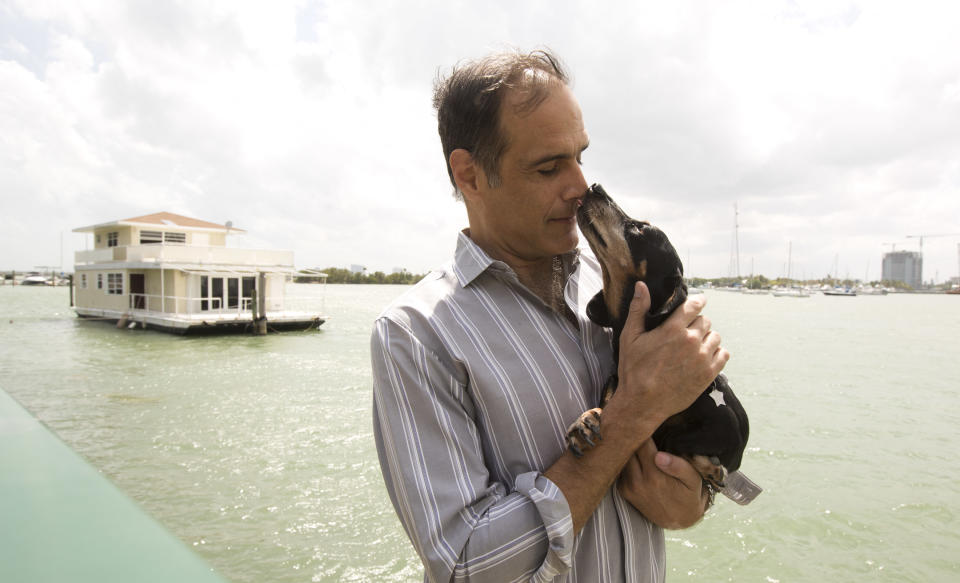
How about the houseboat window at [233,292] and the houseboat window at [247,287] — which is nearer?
the houseboat window at [233,292]

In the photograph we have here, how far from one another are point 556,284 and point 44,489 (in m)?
2.43

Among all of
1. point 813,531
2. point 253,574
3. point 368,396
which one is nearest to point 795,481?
point 813,531

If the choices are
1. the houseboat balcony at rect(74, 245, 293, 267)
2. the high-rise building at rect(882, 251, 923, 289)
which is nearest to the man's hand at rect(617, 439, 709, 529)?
the houseboat balcony at rect(74, 245, 293, 267)

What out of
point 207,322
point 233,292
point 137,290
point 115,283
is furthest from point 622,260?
point 115,283

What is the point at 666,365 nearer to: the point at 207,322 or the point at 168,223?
the point at 207,322

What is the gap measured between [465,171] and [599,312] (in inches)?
21.9

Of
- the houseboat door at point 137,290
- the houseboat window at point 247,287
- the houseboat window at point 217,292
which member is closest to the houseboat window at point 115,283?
the houseboat door at point 137,290

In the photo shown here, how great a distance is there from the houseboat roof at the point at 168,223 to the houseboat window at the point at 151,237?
56 centimetres

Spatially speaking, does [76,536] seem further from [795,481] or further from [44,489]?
[795,481]

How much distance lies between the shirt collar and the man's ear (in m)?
0.14

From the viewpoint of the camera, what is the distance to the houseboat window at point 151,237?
30650mm

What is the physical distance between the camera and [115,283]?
30.3 meters

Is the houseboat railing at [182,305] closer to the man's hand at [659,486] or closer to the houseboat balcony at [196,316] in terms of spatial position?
the houseboat balcony at [196,316]

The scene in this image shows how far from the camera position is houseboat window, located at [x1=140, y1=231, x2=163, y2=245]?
101 feet
